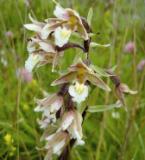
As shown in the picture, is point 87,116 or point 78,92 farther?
point 87,116

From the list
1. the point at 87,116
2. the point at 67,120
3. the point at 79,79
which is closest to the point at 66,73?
the point at 79,79

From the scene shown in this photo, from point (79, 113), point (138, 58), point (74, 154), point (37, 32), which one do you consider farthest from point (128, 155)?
point (138, 58)

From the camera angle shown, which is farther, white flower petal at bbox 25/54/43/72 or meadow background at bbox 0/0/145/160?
meadow background at bbox 0/0/145/160

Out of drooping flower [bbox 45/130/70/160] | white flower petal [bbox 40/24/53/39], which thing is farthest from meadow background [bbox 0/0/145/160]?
white flower petal [bbox 40/24/53/39]

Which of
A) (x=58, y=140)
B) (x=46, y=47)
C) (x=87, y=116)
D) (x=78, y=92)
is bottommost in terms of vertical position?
(x=87, y=116)

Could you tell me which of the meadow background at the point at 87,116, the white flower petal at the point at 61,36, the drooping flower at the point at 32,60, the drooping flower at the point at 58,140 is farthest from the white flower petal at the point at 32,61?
the meadow background at the point at 87,116

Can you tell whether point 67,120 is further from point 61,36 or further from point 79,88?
point 61,36

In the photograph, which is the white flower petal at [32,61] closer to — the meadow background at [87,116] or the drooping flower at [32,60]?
the drooping flower at [32,60]

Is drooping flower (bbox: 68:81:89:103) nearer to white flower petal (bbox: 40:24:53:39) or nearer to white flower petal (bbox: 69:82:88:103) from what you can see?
white flower petal (bbox: 69:82:88:103)
